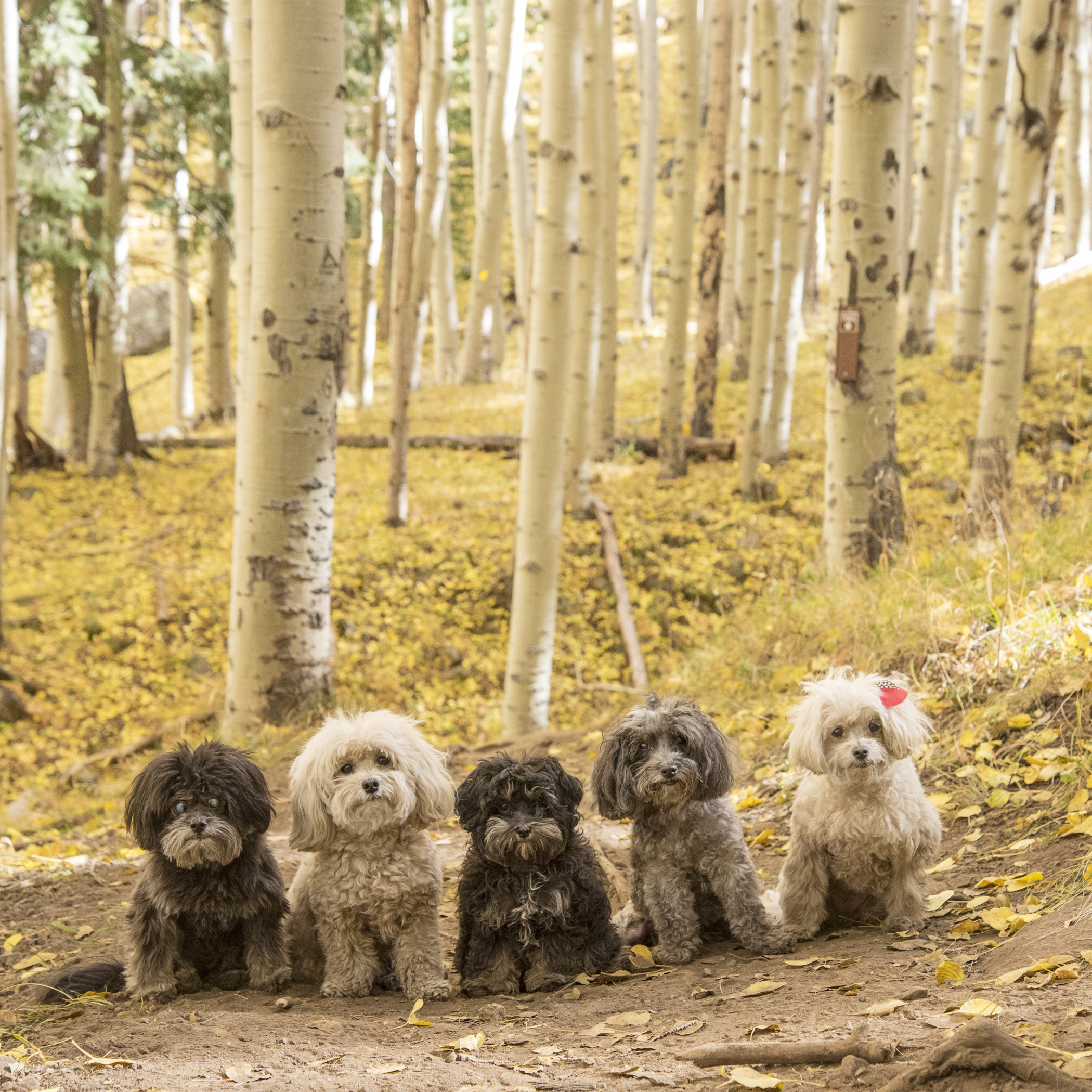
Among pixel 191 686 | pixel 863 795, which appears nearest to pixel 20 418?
pixel 191 686

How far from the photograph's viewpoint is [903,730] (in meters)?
3.52

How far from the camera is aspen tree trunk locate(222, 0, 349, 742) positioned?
6027 millimetres

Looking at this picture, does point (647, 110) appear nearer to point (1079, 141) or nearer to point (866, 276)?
point (1079, 141)

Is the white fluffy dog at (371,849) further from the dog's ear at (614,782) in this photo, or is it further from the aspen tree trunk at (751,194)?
the aspen tree trunk at (751,194)

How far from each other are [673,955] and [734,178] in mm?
16872

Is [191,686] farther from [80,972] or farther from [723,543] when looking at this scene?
[723,543]

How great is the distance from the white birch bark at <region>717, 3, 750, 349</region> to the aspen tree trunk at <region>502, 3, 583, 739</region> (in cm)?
767

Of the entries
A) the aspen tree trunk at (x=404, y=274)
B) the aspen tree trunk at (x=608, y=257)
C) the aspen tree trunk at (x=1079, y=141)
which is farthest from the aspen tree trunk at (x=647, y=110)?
the aspen tree trunk at (x=404, y=274)

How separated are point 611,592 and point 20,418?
9553 millimetres

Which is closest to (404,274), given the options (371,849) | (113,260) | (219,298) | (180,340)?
(113,260)

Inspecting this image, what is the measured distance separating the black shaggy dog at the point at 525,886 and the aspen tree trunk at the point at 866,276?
147 inches

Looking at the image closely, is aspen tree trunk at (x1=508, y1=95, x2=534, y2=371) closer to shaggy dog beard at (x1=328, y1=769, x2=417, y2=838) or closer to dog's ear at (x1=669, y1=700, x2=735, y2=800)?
dog's ear at (x1=669, y1=700, x2=735, y2=800)

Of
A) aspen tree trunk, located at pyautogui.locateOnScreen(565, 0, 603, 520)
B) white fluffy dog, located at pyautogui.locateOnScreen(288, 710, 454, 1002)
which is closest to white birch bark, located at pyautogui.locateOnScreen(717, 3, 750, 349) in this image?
aspen tree trunk, located at pyautogui.locateOnScreen(565, 0, 603, 520)

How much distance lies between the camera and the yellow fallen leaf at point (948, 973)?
3066 mm
